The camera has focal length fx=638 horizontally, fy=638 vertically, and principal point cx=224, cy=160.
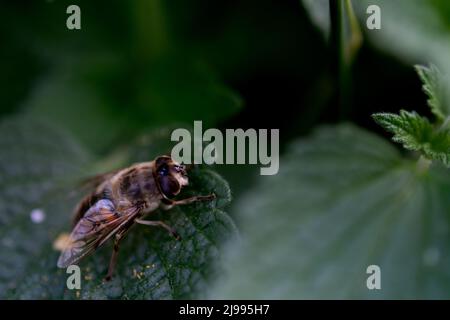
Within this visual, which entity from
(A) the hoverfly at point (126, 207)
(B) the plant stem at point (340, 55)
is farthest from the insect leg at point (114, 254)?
(B) the plant stem at point (340, 55)

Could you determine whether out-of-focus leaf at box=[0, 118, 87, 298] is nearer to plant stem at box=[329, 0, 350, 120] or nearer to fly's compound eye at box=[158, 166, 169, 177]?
fly's compound eye at box=[158, 166, 169, 177]

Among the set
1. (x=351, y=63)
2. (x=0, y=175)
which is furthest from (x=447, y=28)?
(x=0, y=175)

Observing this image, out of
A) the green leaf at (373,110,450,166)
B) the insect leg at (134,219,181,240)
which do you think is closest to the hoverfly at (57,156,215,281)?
the insect leg at (134,219,181,240)

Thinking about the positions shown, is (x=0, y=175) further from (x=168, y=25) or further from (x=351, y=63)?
(x=351, y=63)

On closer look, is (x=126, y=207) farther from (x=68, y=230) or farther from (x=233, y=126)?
(x=233, y=126)

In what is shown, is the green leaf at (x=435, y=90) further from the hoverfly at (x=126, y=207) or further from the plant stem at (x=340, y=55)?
the hoverfly at (x=126, y=207)
